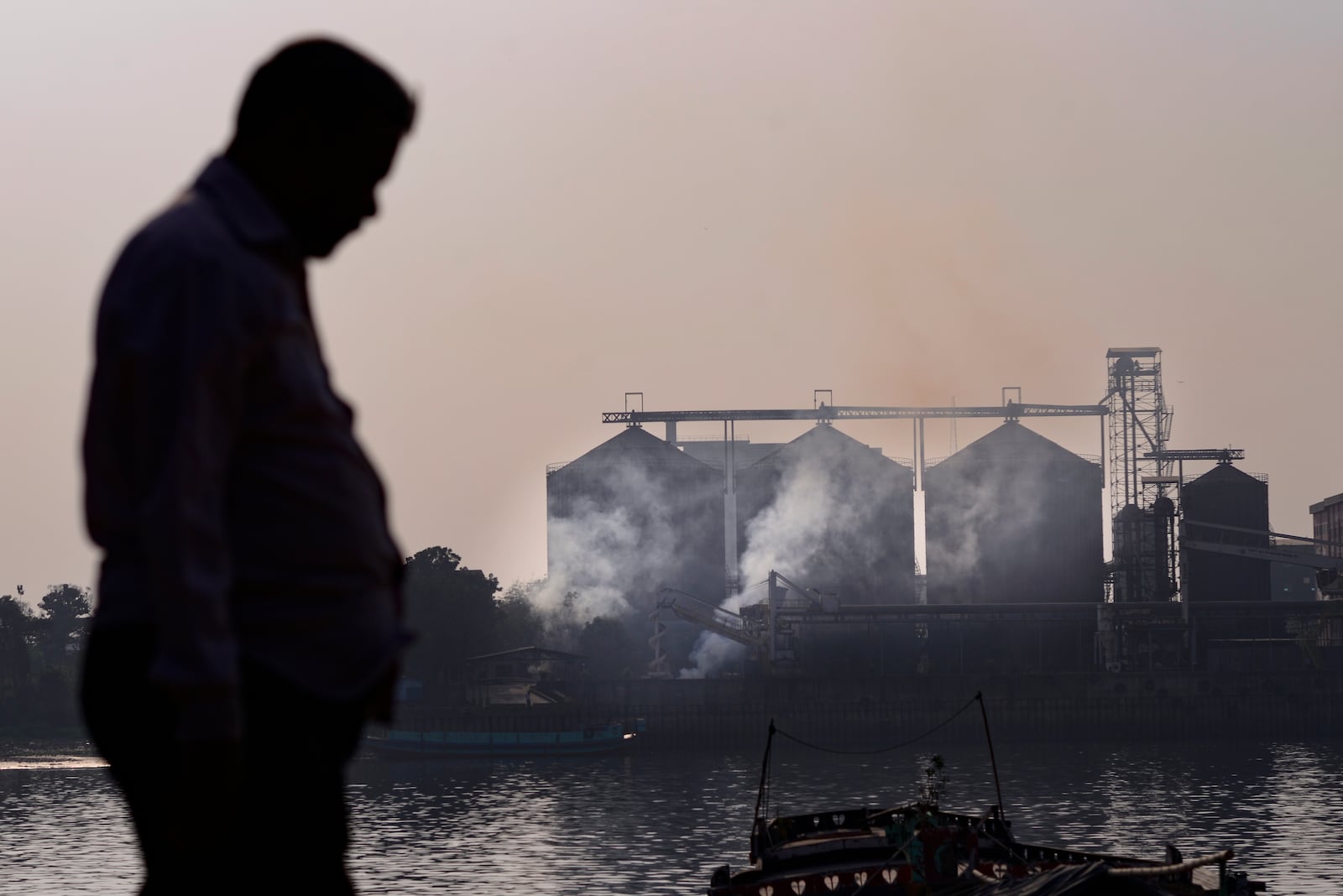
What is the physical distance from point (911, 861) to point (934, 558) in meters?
85.4

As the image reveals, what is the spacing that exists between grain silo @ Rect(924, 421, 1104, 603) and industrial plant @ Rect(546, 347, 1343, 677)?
119mm

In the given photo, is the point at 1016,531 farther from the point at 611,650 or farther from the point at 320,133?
the point at 320,133

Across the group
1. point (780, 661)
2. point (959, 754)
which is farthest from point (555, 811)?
point (780, 661)

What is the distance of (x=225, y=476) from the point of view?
9.18ft

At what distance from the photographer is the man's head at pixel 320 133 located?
3.12 meters

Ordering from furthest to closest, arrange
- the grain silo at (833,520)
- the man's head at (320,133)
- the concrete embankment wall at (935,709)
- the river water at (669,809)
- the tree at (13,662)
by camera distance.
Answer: the grain silo at (833,520)
the tree at (13,662)
the concrete embankment wall at (935,709)
the river water at (669,809)
the man's head at (320,133)

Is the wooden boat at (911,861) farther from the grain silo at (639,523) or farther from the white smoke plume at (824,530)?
the grain silo at (639,523)

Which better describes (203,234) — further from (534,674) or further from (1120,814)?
(534,674)

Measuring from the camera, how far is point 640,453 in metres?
122

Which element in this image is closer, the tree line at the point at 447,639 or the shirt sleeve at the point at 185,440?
the shirt sleeve at the point at 185,440

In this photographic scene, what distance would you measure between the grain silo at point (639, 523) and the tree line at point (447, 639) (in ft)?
10.4

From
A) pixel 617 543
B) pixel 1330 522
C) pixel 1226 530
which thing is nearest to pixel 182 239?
pixel 1226 530

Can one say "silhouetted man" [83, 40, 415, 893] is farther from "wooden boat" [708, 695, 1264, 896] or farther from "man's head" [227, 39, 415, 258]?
"wooden boat" [708, 695, 1264, 896]

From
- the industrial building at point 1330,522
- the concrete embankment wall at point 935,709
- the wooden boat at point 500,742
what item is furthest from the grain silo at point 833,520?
the industrial building at point 1330,522
